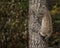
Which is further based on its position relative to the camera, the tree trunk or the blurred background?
the blurred background

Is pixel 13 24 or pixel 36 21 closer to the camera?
pixel 36 21

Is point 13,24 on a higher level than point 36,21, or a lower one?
lower

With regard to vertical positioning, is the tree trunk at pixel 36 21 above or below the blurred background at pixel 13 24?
above

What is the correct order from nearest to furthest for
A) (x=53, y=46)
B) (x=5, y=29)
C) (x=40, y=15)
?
(x=40, y=15), (x=53, y=46), (x=5, y=29)

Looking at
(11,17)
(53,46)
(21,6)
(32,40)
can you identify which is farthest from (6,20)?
(32,40)

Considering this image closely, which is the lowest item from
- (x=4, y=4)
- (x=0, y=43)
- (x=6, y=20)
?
(x=0, y=43)

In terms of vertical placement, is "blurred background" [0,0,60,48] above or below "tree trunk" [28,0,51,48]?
below

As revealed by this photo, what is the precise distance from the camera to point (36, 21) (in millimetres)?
4621

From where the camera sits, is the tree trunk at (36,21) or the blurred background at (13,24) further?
the blurred background at (13,24)

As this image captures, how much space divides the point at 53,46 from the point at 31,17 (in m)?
2.88

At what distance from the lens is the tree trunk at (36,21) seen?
15.0 feet

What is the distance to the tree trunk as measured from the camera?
4.59 meters

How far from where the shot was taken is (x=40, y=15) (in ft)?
15.1

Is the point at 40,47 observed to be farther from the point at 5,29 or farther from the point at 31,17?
the point at 5,29
